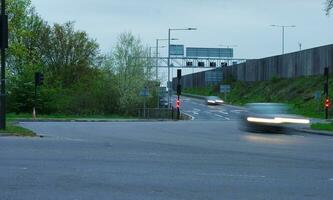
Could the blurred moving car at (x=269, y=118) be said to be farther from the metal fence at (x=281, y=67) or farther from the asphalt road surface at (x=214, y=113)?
the metal fence at (x=281, y=67)

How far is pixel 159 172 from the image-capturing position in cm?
1293

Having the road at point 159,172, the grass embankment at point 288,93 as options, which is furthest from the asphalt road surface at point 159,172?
the grass embankment at point 288,93

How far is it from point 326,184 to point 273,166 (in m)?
2.95

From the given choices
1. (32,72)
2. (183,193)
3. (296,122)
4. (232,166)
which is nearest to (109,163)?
(232,166)

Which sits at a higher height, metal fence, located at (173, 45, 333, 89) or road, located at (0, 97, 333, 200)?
metal fence, located at (173, 45, 333, 89)

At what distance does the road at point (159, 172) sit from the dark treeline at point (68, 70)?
45262mm

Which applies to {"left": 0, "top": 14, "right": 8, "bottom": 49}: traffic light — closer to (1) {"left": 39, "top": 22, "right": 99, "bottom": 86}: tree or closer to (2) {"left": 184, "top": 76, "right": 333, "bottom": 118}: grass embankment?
(2) {"left": 184, "top": 76, "right": 333, "bottom": 118}: grass embankment

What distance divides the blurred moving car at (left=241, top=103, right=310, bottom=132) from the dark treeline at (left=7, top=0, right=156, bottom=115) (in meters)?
36.1

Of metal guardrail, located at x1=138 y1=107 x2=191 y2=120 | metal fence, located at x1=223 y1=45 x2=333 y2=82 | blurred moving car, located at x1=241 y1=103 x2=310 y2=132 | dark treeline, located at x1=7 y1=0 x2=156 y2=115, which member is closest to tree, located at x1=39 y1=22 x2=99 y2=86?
dark treeline, located at x1=7 y1=0 x2=156 y2=115

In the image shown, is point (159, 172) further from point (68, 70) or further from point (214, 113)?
point (68, 70)

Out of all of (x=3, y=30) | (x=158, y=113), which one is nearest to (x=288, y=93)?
(x=158, y=113)

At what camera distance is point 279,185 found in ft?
36.9

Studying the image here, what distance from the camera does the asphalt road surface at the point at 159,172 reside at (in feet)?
33.4

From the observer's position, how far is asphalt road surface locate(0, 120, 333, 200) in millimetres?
10195
